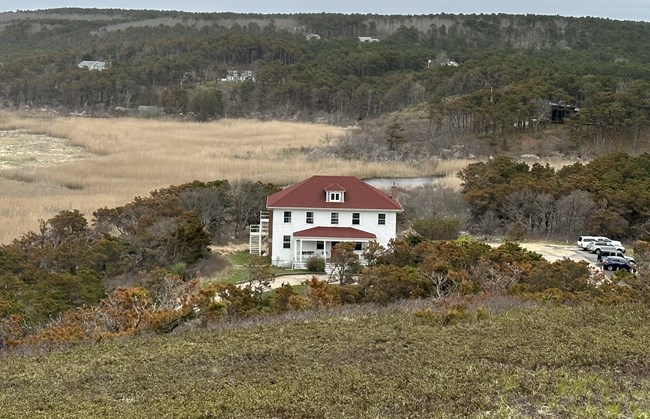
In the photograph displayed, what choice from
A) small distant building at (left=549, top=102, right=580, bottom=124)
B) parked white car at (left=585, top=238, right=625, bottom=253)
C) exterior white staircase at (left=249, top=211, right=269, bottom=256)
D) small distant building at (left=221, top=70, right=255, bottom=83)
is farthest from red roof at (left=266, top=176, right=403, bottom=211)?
small distant building at (left=221, top=70, right=255, bottom=83)

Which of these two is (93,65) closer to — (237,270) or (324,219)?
(324,219)

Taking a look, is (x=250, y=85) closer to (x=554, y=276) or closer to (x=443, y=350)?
(x=554, y=276)

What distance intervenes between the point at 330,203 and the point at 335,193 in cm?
55

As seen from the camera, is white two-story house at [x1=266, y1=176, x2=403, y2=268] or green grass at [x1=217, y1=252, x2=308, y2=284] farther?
white two-story house at [x1=266, y1=176, x2=403, y2=268]

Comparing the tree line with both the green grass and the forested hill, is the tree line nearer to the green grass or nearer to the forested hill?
the green grass

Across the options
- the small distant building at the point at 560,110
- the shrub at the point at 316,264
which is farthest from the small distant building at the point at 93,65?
the shrub at the point at 316,264

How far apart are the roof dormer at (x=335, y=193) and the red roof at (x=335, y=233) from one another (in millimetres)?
1354

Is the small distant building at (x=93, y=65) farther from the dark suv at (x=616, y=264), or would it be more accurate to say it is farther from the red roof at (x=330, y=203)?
the dark suv at (x=616, y=264)

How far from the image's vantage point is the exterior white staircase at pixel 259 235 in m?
37.9

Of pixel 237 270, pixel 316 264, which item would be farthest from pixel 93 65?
pixel 316 264

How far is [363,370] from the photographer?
15047 millimetres

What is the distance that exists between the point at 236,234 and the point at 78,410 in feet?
94.1

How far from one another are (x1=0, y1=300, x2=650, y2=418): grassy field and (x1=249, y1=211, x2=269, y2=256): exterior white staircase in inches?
684

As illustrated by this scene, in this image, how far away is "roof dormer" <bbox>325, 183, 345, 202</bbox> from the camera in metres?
36.2
